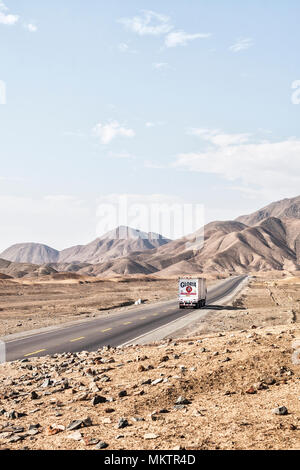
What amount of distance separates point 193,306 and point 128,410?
114 feet

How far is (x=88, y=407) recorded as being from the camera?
10.5 metres

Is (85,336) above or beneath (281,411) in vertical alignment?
beneath

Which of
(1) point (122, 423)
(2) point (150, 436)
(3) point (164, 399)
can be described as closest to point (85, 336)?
(3) point (164, 399)

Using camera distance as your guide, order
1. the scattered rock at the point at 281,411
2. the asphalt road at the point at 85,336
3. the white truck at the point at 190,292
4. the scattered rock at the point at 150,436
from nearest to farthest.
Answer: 1. the scattered rock at the point at 150,436
2. the scattered rock at the point at 281,411
3. the asphalt road at the point at 85,336
4. the white truck at the point at 190,292

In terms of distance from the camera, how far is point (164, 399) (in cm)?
1060

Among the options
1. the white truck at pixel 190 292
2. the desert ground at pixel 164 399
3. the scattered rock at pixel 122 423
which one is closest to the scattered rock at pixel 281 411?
the desert ground at pixel 164 399

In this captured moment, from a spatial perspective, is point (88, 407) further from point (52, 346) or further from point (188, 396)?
point (52, 346)

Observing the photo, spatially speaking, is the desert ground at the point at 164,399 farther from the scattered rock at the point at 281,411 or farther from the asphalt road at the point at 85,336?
the asphalt road at the point at 85,336

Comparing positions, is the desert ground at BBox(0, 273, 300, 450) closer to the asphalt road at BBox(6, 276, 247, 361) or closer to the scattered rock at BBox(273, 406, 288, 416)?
the scattered rock at BBox(273, 406, 288, 416)

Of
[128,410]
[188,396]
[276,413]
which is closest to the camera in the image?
[276,413]

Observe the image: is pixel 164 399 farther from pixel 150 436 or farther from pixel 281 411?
pixel 281 411

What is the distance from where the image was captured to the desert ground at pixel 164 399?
8.04m
